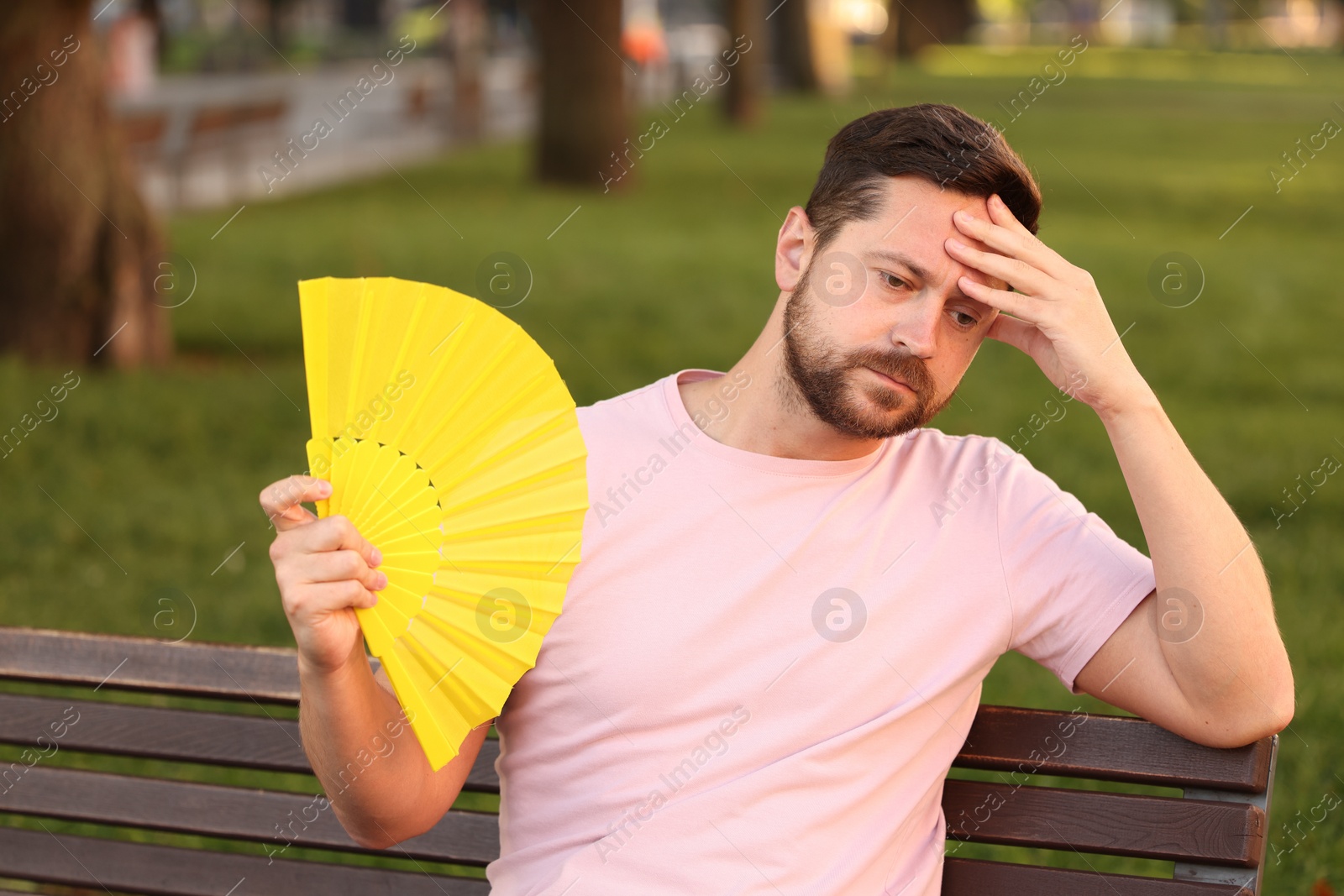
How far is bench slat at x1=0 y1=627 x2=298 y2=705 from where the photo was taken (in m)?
2.42

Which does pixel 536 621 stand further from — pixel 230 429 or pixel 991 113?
pixel 991 113

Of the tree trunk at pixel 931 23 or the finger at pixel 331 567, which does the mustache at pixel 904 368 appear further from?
the tree trunk at pixel 931 23

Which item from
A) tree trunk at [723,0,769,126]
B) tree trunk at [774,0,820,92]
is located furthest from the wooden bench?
tree trunk at [774,0,820,92]

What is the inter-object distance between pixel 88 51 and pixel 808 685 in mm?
7014

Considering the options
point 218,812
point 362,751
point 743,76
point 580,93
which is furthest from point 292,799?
point 743,76

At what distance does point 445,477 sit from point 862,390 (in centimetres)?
62

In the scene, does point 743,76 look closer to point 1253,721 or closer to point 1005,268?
point 1005,268

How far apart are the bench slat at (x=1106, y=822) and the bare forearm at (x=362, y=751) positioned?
849mm

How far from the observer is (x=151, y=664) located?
248 centimetres

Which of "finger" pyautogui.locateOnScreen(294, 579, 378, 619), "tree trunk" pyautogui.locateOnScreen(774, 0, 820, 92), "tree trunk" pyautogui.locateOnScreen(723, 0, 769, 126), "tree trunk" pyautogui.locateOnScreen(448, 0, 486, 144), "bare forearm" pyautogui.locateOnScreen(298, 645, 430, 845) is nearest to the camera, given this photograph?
"finger" pyautogui.locateOnScreen(294, 579, 378, 619)

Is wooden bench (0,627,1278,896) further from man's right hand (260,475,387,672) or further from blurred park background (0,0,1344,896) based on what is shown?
blurred park background (0,0,1344,896)

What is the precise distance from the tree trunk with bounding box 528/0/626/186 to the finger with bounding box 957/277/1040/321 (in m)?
13.3

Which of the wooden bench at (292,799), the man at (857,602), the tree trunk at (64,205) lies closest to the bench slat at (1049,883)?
the wooden bench at (292,799)

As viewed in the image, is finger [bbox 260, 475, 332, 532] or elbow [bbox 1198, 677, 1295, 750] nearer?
finger [bbox 260, 475, 332, 532]
